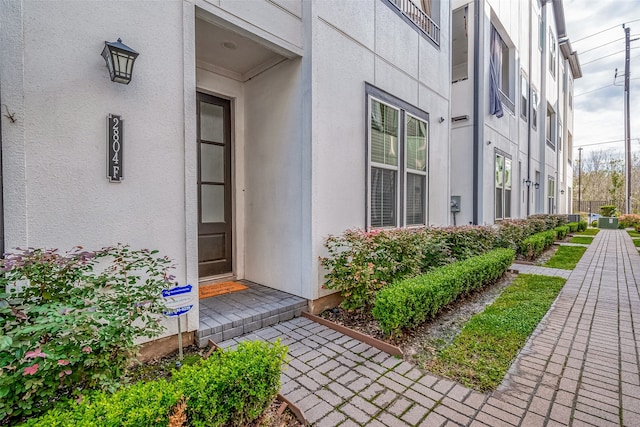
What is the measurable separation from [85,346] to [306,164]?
2984 millimetres

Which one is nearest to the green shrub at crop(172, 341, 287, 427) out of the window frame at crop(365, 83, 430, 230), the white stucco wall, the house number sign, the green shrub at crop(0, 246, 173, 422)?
the green shrub at crop(0, 246, 173, 422)

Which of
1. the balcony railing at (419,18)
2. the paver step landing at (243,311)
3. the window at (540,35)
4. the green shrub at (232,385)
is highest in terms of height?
the window at (540,35)

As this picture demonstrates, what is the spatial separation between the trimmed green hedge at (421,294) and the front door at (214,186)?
268cm

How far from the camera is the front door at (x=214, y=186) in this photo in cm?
470

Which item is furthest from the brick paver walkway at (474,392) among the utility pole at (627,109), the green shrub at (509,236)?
the utility pole at (627,109)

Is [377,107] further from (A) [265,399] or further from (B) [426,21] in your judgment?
(A) [265,399]

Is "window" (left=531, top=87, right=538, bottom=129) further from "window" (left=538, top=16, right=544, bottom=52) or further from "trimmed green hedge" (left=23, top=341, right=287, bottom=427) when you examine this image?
"trimmed green hedge" (left=23, top=341, right=287, bottom=427)

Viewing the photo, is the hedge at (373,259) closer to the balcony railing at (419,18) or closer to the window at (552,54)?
the balcony railing at (419,18)

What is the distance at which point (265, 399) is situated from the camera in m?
1.99

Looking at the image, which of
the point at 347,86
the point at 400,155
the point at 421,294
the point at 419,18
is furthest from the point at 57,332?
the point at 419,18

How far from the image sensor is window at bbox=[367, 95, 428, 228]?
5203 millimetres

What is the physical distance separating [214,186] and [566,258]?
30.4 ft

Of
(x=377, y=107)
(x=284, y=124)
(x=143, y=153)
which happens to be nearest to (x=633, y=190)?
(x=377, y=107)

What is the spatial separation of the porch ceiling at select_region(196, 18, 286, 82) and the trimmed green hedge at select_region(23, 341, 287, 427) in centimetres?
354
